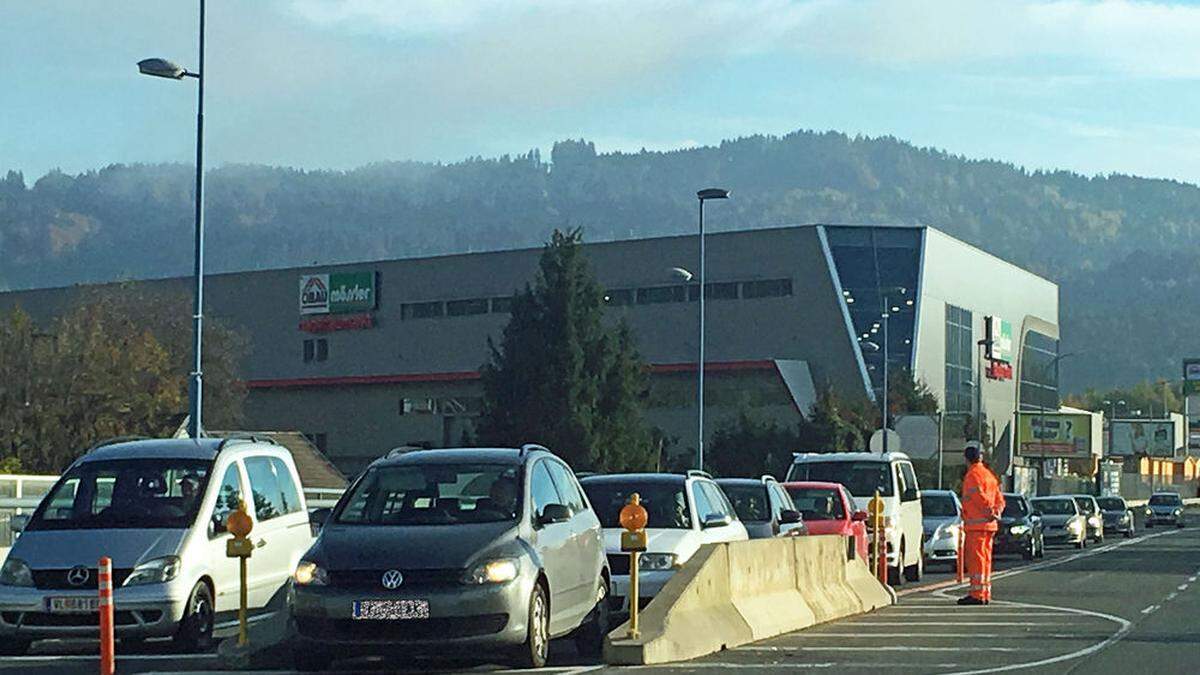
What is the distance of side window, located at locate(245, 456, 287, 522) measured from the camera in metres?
18.4

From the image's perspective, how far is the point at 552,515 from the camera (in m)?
15.1

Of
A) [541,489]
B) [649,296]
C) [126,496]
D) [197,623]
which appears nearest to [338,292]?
[649,296]

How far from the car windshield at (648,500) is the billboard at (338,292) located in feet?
287

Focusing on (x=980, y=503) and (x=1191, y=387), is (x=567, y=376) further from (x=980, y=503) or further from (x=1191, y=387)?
(x=1191, y=387)

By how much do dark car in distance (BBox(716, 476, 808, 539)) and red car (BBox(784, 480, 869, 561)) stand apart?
1984 millimetres

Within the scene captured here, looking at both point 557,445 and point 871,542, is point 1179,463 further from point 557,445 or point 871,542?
point 871,542

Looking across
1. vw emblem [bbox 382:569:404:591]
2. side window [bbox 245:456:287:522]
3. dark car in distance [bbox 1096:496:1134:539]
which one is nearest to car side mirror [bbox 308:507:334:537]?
vw emblem [bbox 382:569:404:591]

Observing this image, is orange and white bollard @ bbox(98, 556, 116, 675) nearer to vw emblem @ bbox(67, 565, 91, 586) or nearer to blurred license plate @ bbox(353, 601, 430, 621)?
blurred license plate @ bbox(353, 601, 430, 621)

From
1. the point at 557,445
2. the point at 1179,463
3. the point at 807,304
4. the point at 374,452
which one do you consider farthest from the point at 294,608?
the point at 1179,463

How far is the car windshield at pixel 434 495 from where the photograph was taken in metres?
14.9

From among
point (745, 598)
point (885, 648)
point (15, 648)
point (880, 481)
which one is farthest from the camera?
Answer: point (880, 481)

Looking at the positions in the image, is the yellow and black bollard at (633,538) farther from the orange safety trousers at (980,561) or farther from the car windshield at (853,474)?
the car windshield at (853,474)

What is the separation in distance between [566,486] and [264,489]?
12.3ft

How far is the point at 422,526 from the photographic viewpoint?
14641 millimetres
